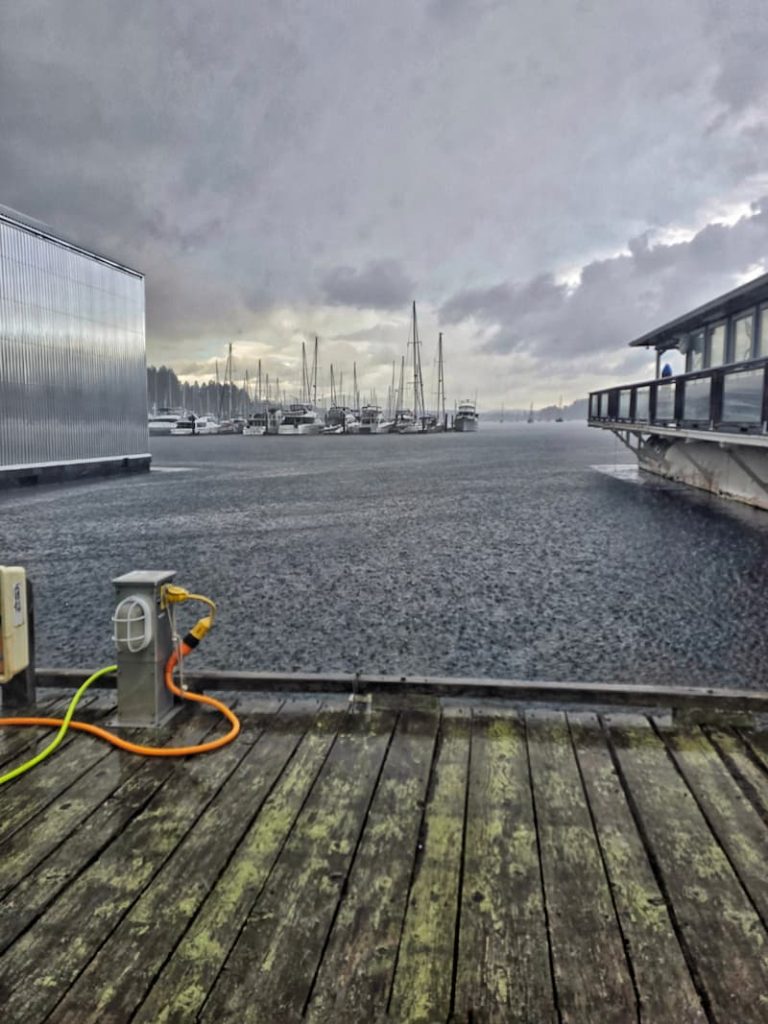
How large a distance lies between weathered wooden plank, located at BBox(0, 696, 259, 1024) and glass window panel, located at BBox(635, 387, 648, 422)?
2445 cm

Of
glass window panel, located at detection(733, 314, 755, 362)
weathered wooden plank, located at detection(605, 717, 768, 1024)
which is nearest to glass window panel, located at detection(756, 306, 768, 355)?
A: glass window panel, located at detection(733, 314, 755, 362)

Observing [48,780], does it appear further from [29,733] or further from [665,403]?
[665,403]

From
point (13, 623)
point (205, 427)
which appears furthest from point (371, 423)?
point (13, 623)

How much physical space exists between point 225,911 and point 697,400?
20.2 m

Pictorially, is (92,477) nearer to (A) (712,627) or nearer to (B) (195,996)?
(A) (712,627)

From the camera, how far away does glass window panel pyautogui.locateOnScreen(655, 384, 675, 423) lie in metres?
22.0

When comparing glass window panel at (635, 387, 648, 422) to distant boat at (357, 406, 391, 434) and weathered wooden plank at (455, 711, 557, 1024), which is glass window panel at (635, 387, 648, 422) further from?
distant boat at (357, 406, 391, 434)

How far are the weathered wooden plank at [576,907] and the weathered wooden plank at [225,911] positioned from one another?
1.17 meters

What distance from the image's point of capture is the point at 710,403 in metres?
18.4

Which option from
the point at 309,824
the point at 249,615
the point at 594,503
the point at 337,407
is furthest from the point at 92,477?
the point at 337,407

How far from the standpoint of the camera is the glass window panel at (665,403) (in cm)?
2200

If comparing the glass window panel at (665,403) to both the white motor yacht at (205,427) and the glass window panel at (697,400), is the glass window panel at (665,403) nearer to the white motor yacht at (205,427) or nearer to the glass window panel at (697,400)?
the glass window panel at (697,400)

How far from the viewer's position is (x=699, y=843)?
304 cm

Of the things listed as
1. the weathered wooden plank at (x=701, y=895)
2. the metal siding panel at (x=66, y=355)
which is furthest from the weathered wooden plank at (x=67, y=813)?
the metal siding panel at (x=66, y=355)
